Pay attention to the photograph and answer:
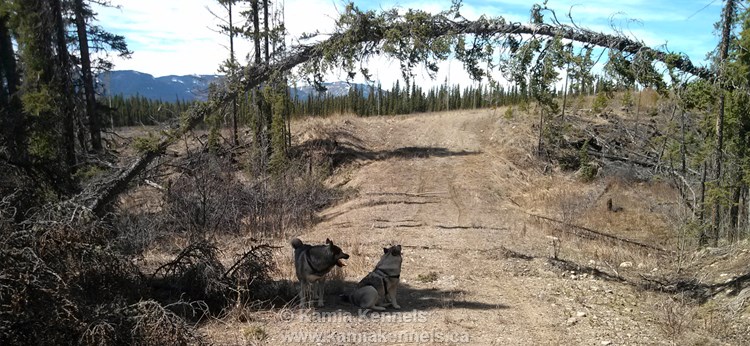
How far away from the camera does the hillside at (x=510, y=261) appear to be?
6.88 metres

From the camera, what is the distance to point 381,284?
7473mm

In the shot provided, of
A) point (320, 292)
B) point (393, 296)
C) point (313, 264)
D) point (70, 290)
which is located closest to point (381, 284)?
point (393, 296)

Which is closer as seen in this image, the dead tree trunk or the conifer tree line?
the dead tree trunk

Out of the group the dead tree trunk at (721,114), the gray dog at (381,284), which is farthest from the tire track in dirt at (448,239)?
the dead tree trunk at (721,114)

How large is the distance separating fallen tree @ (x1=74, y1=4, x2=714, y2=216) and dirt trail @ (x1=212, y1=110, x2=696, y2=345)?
295 centimetres

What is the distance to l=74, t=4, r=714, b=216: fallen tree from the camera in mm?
7793

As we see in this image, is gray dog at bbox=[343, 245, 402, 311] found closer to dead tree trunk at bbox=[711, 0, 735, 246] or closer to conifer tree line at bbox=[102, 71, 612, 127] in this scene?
dead tree trunk at bbox=[711, 0, 735, 246]

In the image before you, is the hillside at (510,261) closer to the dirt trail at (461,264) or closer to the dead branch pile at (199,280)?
the dirt trail at (461,264)

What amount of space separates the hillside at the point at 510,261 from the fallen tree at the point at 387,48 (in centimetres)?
285

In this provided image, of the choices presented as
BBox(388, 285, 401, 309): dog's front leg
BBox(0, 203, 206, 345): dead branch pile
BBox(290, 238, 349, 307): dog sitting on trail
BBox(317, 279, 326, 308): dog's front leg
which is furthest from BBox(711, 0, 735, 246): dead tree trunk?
BBox(0, 203, 206, 345): dead branch pile

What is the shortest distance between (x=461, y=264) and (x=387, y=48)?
14.4ft

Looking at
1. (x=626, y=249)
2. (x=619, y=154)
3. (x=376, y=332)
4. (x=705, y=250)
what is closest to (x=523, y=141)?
(x=619, y=154)

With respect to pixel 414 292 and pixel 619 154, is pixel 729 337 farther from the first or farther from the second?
pixel 619 154

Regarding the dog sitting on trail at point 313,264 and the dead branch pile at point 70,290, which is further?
the dog sitting on trail at point 313,264
